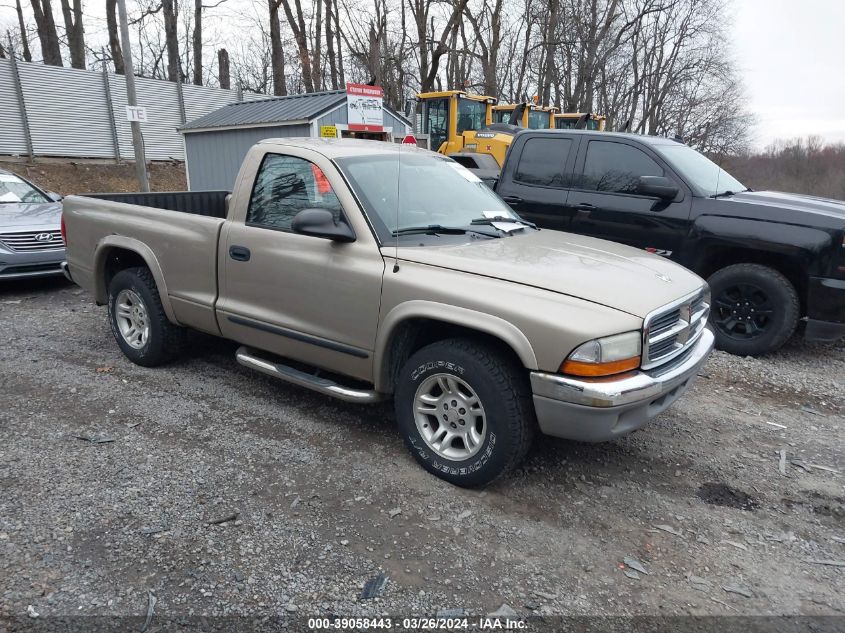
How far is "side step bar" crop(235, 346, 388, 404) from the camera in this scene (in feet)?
11.9

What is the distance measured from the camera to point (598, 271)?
10.9 ft

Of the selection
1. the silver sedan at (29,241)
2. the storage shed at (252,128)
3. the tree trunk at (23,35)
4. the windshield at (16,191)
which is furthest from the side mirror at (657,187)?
the tree trunk at (23,35)

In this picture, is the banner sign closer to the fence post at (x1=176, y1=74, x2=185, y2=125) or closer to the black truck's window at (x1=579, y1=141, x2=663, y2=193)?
the black truck's window at (x1=579, y1=141, x2=663, y2=193)

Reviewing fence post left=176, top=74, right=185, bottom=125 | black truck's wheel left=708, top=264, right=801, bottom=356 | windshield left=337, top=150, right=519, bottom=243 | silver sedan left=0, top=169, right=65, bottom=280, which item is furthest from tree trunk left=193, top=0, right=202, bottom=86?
black truck's wheel left=708, top=264, right=801, bottom=356

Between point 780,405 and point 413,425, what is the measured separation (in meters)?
3.14

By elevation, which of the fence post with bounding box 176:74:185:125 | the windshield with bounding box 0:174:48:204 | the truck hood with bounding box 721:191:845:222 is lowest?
the windshield with bounding box 0:174:48:204

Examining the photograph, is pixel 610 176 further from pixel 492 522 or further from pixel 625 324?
pixel 492 522

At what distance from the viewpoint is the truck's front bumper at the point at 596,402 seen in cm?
282

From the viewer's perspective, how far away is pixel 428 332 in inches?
140

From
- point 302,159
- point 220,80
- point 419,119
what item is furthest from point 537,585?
point 220,80

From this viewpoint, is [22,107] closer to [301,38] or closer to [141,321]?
[301,38]

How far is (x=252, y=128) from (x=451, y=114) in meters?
5.79

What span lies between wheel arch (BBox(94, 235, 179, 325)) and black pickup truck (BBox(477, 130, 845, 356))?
12.8 ft

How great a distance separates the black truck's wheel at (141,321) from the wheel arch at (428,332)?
2.24 metres
